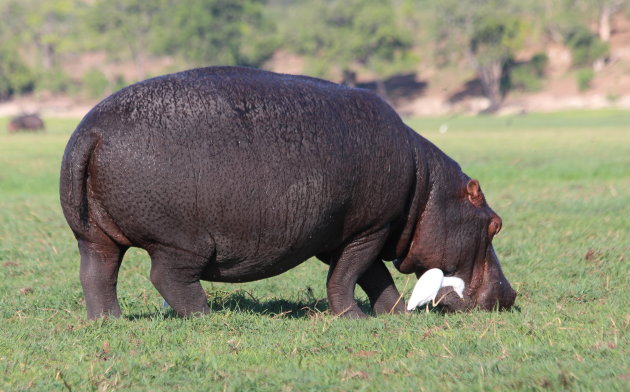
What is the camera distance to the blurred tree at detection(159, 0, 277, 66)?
2776 inches

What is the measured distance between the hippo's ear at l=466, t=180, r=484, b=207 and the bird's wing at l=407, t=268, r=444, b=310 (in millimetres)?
526

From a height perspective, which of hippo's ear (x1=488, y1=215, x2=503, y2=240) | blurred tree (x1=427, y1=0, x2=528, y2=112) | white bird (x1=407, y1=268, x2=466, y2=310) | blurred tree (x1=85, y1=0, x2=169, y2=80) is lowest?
blurred tree (x1=427, y1=0, x2=528, y2=112)

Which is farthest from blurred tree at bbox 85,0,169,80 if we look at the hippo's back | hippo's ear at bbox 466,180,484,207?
the hippo's back

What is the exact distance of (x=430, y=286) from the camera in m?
6.17

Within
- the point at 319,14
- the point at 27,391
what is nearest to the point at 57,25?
the point at 319,14

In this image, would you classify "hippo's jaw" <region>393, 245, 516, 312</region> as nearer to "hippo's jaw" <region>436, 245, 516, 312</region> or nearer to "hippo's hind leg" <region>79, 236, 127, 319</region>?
"hippo's jaw" <region>436, 245, 516, 312</region>

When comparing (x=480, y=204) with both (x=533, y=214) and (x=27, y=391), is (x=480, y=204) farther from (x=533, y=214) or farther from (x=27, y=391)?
(x=533, y=214)

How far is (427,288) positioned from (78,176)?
233 centimetres

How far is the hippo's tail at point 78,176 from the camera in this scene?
524 cm

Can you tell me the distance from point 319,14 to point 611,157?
52091 millimetres

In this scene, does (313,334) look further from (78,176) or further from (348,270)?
(78,176)

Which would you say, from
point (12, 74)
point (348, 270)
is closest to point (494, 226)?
point (348, 270)

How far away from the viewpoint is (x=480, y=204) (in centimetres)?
637

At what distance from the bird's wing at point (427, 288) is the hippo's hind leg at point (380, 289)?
25 cm
